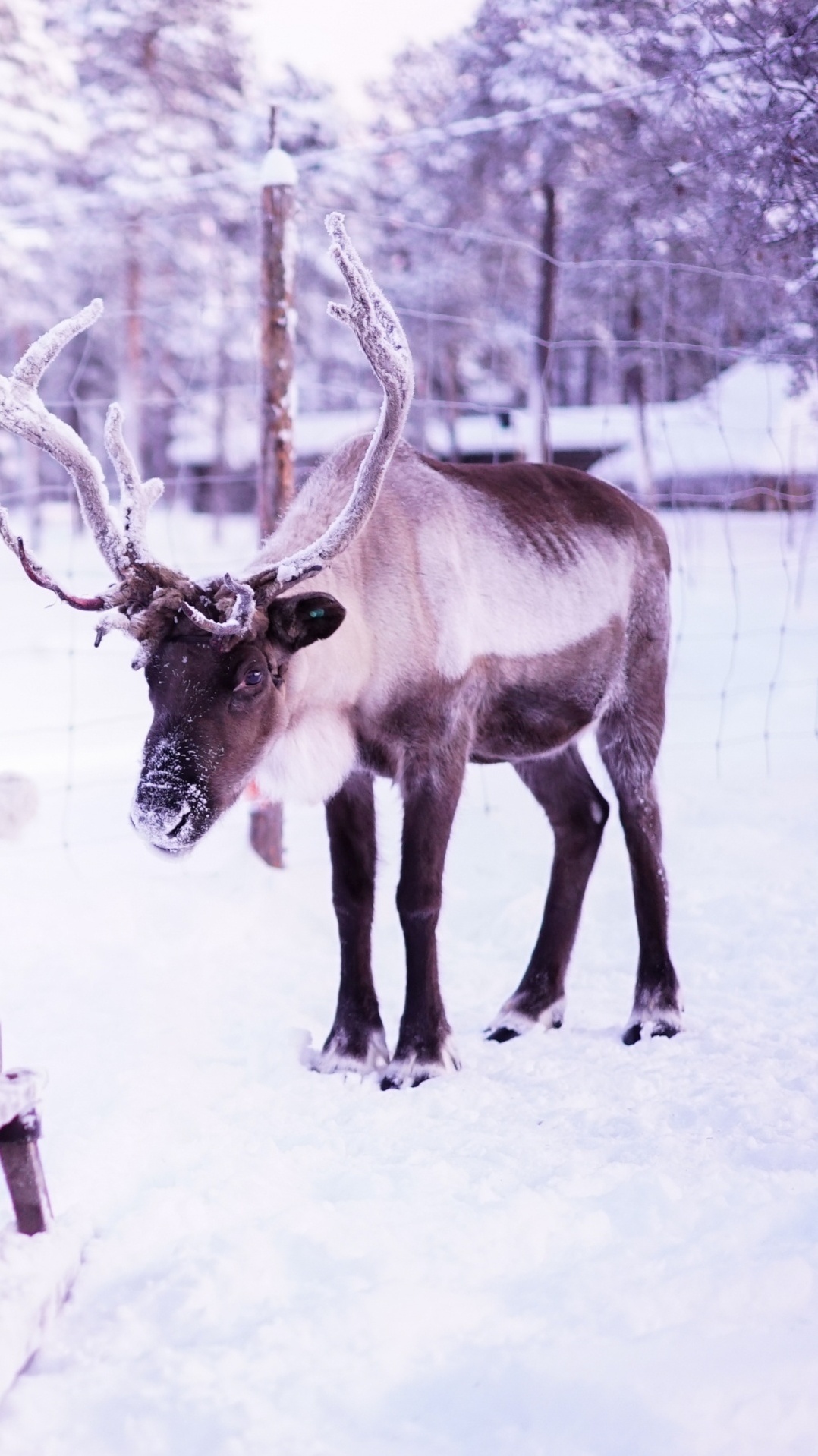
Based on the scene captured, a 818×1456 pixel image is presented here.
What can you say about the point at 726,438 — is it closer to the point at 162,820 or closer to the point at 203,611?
the point at 203,611

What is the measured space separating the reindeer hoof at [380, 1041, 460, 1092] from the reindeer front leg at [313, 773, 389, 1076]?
14 cm

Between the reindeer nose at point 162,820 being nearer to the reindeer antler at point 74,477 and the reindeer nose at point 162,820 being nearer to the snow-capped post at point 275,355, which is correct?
the reindeer antler at point 74,477

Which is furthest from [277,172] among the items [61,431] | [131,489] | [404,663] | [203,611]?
[203,611]

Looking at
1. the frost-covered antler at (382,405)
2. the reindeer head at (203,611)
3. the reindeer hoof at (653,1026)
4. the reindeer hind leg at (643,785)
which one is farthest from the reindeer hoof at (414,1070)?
the frost-covered antler at (382,405)

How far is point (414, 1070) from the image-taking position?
365cm

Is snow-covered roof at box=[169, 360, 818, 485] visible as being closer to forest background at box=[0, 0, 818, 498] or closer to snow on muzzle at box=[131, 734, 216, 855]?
forest background at box=[0, 0, 818, 498]

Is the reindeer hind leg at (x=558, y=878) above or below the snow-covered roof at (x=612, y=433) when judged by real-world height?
below

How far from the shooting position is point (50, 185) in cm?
2205

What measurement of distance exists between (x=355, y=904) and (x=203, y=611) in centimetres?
115

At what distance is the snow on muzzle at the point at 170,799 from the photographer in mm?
3113

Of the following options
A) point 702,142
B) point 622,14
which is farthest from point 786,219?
point 622,14

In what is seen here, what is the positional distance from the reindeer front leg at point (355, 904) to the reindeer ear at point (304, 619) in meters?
0.69

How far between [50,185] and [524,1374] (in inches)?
926

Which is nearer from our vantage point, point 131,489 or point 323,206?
point 131,489
